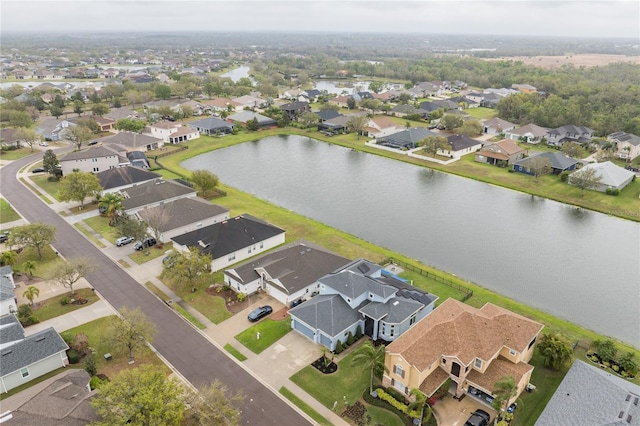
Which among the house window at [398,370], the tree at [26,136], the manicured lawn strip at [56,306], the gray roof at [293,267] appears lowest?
the manicured lawn strip at [56,306]

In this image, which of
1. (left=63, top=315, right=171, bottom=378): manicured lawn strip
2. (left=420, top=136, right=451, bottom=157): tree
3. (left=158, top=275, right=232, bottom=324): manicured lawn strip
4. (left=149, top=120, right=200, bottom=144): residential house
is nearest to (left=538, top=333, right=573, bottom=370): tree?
(left=158, top=275, right=232, bottom=324): manicured lawn strip

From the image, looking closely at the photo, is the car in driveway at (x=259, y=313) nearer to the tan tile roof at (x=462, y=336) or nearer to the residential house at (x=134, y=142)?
the tan tile roof at (x=462, y=336)

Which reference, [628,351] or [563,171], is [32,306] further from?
[563,171]

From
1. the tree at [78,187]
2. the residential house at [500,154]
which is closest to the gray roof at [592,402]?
the tree at [78,187]

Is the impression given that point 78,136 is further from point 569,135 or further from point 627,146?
point 627,146

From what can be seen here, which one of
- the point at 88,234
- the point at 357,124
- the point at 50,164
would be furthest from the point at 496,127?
the point at 50,164

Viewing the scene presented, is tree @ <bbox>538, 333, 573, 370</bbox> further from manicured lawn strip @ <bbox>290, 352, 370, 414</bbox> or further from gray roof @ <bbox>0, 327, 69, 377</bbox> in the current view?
gray roof @ <bbox>0, 327, 69, 377</bbox>

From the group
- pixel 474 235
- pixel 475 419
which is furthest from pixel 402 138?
pixel 475 419
